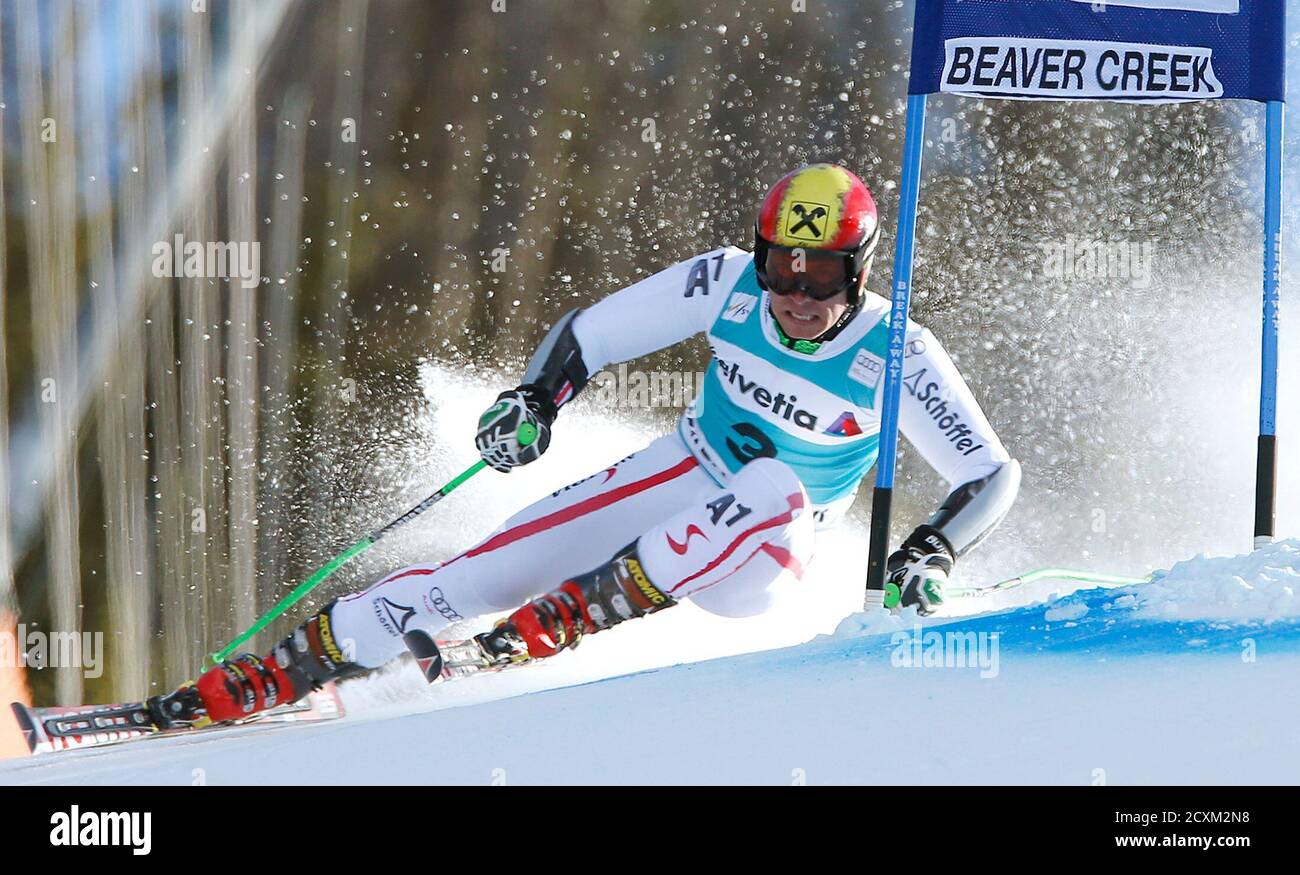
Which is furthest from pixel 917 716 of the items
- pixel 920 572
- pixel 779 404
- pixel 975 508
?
pixel 779 404

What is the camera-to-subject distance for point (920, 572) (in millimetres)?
3307

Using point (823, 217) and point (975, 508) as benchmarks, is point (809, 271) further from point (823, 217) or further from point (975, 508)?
point (975, 508)

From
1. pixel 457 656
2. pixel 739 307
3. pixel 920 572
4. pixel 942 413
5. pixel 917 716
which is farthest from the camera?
pixel 457 656

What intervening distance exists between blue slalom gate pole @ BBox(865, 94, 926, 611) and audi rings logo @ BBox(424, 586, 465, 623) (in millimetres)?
1186

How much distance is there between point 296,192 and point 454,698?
4530 millimetres

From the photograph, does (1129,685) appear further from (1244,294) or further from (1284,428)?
(1244,294)

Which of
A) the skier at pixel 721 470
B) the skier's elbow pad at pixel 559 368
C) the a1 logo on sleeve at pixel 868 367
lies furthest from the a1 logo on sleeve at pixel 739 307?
the skier's elbow pad at pixel 559 368

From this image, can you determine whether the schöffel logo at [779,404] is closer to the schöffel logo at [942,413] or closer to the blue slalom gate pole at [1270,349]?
the schöffel logo at [942,413]

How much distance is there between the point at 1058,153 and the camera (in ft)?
23.5

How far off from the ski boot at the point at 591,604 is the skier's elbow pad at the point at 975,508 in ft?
2.57

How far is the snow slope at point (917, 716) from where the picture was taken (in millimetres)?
2701

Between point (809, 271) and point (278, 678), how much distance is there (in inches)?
74.2

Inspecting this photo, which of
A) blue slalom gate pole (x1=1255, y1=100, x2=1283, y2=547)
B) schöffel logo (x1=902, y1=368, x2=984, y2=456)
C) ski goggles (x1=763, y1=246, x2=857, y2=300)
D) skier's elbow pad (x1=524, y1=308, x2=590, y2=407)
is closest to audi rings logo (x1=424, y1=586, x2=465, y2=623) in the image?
skier's elbow pad (x1=524, y1=308, x2=590, y2=407)
